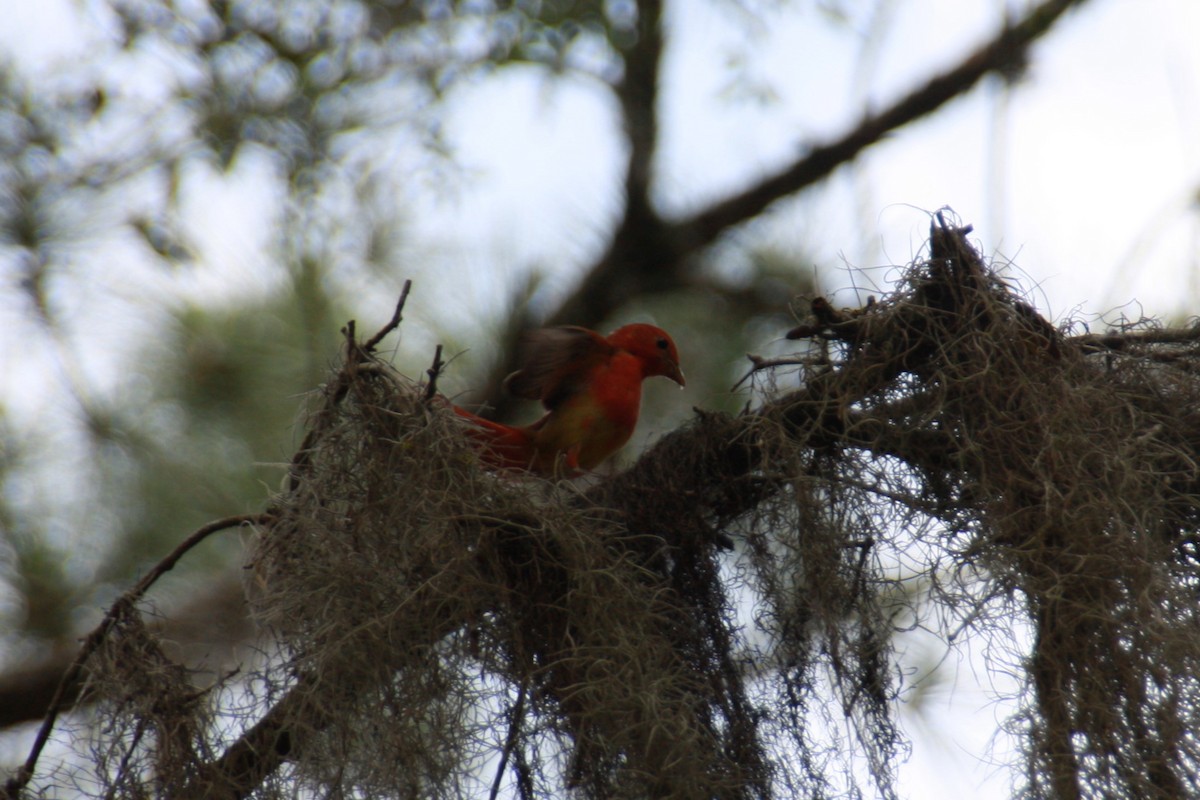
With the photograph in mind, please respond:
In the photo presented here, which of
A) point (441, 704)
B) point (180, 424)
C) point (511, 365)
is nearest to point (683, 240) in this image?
point (511, 365)

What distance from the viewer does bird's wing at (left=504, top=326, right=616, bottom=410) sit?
8.82ft

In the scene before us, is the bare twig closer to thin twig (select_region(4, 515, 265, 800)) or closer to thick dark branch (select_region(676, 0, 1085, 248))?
thin twig (select_region(4, 515, 265, 800))

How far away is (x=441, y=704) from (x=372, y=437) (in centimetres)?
36

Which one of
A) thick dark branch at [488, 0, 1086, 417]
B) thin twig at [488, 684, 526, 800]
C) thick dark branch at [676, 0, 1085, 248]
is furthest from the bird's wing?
thin twig at [488, 684, 526, 800]

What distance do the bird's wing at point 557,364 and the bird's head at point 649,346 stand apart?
188 millimetres

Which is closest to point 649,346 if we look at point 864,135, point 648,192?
point 648,192

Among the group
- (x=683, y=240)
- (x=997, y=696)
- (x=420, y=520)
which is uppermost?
(x=683, y=240)

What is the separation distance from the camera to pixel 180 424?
136 inches

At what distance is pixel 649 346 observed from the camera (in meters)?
2.94

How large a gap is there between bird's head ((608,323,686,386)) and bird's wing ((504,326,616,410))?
0.62 feet

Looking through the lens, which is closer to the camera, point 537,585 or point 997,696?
Result: point 997,696

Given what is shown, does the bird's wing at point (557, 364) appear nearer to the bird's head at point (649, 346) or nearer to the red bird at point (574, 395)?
the red bird at point (574, 395)

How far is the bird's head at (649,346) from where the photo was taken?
9.59 feet

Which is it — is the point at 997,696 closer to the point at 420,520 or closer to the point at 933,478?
the point at 933,478
